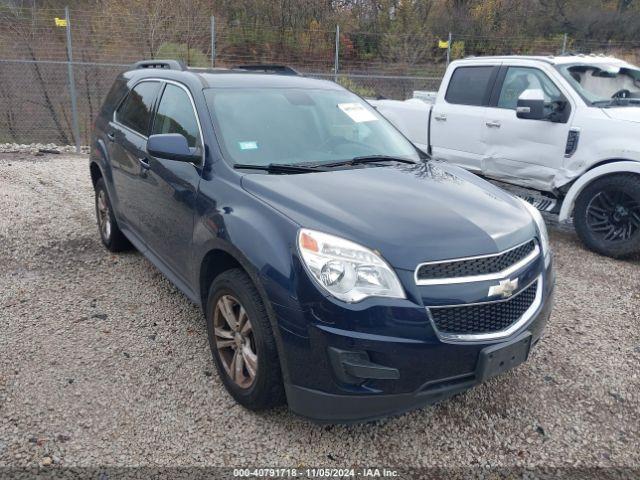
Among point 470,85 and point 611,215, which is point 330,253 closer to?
point 611,215

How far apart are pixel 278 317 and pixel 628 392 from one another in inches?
89.5

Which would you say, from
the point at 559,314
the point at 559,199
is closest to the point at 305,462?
the point at 559,314

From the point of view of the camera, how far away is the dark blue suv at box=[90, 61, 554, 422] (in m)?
2.36

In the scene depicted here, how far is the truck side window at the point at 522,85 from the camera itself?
575cm

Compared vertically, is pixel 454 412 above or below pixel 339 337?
below

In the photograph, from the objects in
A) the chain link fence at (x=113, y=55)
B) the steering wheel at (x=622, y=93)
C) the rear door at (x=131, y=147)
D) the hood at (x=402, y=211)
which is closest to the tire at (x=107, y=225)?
the rear door at (x=131, y=147)

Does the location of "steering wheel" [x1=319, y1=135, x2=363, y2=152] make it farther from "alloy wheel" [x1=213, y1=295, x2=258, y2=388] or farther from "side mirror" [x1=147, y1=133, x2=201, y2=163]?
"alloy wheel" [x1=213, y1=295, x2=258, y2=388]

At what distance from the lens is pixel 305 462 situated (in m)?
→ 2.61

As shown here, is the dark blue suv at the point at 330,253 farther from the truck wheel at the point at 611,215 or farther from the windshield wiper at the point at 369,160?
the truck wheel at the point at 611,215

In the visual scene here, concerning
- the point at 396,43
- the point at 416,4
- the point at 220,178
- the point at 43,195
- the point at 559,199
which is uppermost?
the point at 416,4

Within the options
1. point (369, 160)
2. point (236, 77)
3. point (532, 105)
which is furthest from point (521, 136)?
point (236, 77)

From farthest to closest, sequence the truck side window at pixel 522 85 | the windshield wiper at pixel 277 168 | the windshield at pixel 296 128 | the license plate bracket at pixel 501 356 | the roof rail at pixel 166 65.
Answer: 1. the truck side window at pixel 522 85
2. the roof rail at pixel 166 65
3. the windshield at pixel 296 128
4. the windshield wiper at pixel 277 168
5. the license plate bracket at pixel 501 356

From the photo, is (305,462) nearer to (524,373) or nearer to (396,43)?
(524,373)

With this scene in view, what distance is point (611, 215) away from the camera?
5.42 meters
